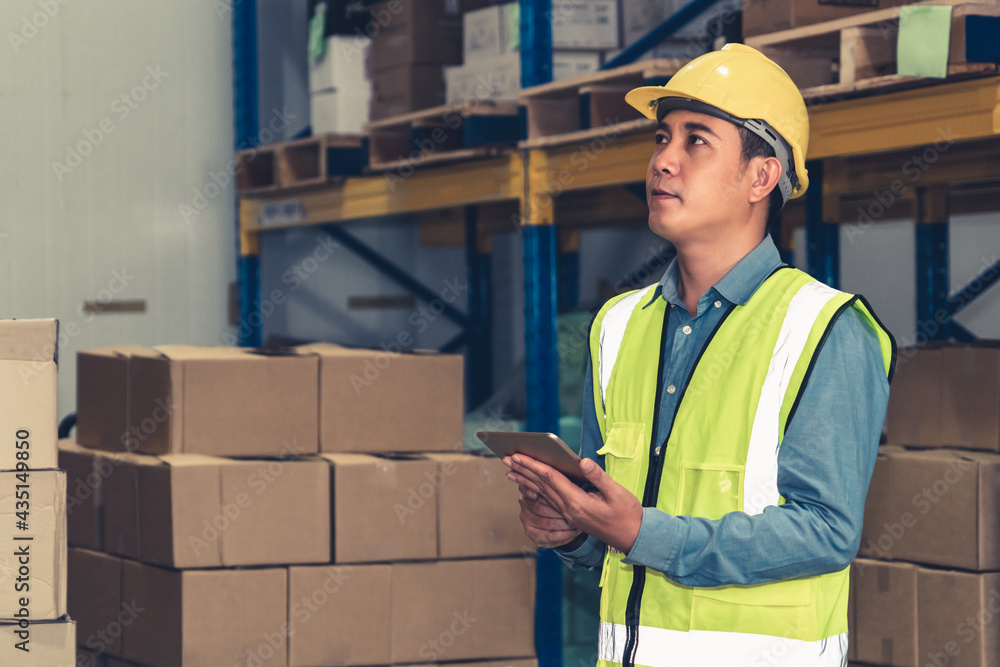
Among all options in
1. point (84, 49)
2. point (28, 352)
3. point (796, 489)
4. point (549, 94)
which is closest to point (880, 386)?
point (796, 489)

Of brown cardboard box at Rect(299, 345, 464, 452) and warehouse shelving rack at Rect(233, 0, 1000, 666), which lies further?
brown cardboard box at Rect(299, 345, 464, 452)

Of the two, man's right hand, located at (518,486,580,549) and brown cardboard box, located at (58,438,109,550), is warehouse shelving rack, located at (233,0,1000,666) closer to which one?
brown cardboard box, located at (58,438,109,550)

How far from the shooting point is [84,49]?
6.98 m

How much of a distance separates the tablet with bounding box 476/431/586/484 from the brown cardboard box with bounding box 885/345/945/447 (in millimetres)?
2256

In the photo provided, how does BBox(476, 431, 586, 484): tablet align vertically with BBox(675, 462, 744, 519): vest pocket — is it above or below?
above

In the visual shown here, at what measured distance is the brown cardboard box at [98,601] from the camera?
4.41 metres

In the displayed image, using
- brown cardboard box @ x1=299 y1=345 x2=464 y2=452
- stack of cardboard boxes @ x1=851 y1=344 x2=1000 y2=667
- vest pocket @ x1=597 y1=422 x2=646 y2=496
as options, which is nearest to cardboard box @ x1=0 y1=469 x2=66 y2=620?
brown cardboard box @ x1=299 y1=345 x2=464 y2=452

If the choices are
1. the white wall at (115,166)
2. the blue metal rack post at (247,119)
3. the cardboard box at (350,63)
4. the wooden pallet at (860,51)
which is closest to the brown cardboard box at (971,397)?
the wooden pallet at (860,51)

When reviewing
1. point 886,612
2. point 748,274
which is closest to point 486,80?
point 886,612

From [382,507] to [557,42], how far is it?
7.56 feet

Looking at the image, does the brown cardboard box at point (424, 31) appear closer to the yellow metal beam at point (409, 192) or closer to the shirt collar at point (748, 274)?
the yellow metal beam at point (409, 192)

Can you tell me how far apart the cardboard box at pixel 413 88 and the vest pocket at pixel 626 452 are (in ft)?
13.2

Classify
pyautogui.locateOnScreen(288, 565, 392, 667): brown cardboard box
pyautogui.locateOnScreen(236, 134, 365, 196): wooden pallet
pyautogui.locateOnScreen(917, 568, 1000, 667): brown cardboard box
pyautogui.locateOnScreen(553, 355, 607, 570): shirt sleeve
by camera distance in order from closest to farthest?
pyautogui.locateOnScreen(553, 355, 607, 570): shirt sleeve → pyautogui.locateOnScreen(917, 568, 1000, 667): brown cardboard box → pyautogui.locateOnScreen(288, 565, 392, 667): brown cardboard box → pyautogui.locateOnScreen(236, 134, 365, 196): wooden pallet

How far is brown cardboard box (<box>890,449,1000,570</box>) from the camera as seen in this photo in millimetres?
3602
